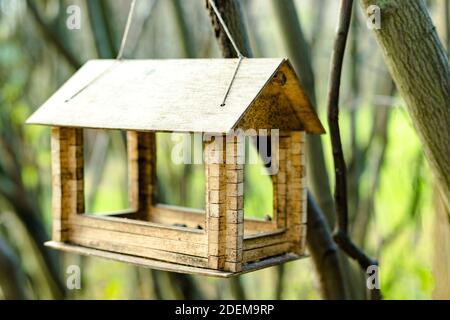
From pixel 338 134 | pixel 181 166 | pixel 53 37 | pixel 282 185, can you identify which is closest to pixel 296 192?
pixel 282 185

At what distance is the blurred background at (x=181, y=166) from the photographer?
4676 mm

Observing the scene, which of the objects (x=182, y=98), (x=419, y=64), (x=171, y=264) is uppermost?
(x=419, y=64)

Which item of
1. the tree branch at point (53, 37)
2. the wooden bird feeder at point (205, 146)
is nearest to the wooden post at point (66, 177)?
the wooden bird feeder at point (205, 146)

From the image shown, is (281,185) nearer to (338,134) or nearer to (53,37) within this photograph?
(338,134)

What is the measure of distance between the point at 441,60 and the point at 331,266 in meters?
1.33

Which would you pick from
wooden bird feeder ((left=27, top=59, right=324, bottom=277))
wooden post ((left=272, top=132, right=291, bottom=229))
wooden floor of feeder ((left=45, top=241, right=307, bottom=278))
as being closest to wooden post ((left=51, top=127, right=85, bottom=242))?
wooden bird feeder ((left=27, top=59, right=324, bottom=277))

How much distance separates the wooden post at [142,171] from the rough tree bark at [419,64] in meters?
1.37

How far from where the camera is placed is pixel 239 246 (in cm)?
277

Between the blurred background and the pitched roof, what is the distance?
37.5 inches

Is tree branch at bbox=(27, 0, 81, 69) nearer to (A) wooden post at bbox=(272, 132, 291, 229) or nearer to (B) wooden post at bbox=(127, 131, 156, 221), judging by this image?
(B) wooden post at bbox=(127, 131, 156, 221)

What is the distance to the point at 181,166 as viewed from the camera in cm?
641

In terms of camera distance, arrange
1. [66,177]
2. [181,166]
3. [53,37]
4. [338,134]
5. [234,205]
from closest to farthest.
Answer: [234,205] → [338,134] → [66,177] → [53,37] → [181,166]

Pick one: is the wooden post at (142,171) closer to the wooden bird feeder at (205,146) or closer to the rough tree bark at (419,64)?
the wooden bird feeder at (205,146)

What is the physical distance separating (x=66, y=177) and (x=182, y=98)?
831 mm
